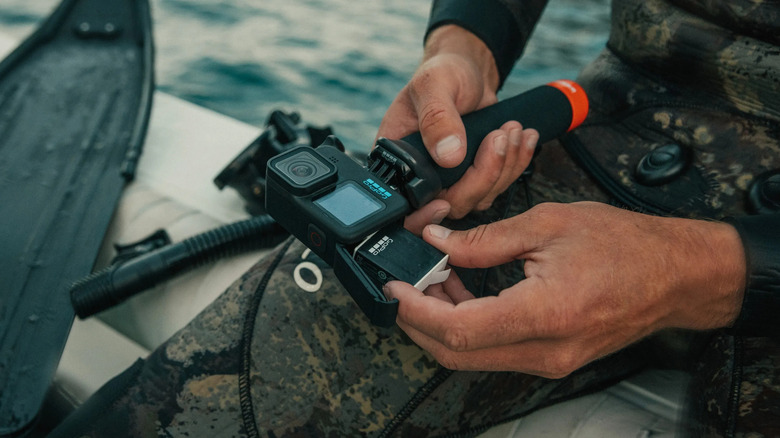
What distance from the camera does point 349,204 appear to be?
689mm

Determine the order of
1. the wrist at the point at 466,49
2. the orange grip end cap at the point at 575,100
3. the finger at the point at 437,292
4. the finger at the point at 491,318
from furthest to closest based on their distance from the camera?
the wrist at the point at 466,49
the orange grip end cap at the point at 575,100
the finger at the point at 437,292
the finger at the point at 491,318

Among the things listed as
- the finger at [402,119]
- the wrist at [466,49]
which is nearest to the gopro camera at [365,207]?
the finger at [402,119]

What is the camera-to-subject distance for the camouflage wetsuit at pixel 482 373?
2.57 ft

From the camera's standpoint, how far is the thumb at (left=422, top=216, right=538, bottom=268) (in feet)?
2.26

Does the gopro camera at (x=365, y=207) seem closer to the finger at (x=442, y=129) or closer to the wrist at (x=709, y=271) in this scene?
the finger at (x=442, y=129)

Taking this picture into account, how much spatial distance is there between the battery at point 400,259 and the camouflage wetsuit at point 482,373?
16 cm

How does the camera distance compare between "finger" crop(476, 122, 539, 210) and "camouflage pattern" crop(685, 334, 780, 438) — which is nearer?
"camouflage pattern" crop(685, 334, 780, 438)

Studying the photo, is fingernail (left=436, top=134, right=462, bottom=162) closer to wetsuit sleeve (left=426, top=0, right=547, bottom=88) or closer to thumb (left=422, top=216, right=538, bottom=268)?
thumb (left=422, top=216, right=538, bottom=268)

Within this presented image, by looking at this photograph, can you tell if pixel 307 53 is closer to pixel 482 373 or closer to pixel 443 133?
pixel 443 133

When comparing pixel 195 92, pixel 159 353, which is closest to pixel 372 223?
pixel 159 353

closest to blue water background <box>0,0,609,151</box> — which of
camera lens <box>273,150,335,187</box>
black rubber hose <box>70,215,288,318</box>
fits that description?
black rubber hose <box>70,215,288,318</box>

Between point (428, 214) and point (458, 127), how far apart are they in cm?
12

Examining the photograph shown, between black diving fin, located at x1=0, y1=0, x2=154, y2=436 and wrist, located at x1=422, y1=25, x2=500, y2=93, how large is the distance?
31.2 inches

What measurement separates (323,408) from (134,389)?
28 cm
